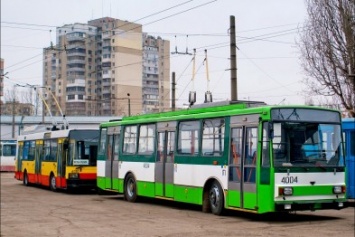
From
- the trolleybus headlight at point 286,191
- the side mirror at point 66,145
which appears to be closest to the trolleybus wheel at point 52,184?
the side mirror at point 66,145

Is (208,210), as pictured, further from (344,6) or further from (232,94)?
(344,6)

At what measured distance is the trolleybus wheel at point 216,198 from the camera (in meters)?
14.0

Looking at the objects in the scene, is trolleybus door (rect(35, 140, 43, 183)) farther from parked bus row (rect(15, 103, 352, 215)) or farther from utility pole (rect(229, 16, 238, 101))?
utility pole (rect(229, 16, 238, 101))

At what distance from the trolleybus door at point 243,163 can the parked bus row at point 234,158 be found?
0.07ft

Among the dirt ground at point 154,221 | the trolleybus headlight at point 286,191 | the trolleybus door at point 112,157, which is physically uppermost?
the trolleybus door at point 112,157

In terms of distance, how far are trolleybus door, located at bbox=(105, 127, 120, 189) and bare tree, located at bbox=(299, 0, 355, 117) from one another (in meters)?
9.26

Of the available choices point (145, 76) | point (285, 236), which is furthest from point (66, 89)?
point (285, 236)

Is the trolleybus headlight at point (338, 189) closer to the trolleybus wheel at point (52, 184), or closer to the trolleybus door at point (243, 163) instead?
the trolleybus door at point (243, 163)

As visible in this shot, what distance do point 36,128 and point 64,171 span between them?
9.47m

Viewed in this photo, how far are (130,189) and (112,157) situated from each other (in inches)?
68.7

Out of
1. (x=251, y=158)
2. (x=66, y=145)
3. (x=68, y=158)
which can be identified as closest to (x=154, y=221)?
(x=251, y=158)

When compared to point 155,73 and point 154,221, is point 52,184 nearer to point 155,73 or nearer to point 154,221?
point 155,73

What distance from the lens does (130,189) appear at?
19.2 m

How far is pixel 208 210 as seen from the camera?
49.2 feet
